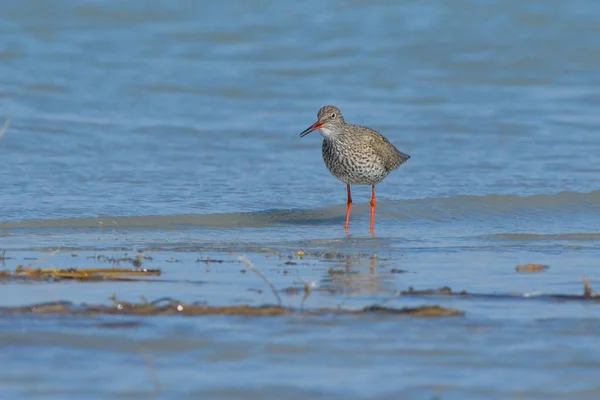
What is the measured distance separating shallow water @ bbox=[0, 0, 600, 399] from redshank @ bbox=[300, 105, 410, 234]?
0.36 m

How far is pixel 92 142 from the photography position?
13641 mm

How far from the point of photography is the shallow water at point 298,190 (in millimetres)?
5145

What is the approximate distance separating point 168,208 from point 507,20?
11320mm

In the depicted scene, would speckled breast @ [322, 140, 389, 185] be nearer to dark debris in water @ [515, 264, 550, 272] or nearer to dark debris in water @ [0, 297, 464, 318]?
dark debris in water @ [515, 264, 550, 272]

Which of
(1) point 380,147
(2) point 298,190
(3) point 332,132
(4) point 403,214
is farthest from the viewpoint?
(2) point 298,190

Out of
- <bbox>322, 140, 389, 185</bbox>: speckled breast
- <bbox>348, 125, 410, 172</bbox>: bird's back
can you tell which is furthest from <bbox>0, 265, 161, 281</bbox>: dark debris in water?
<bbox>348, 125, 410, 172</bbox>: bird's back

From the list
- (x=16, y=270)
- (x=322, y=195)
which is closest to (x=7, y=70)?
(x=322, y=195)

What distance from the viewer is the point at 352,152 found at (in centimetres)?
1076

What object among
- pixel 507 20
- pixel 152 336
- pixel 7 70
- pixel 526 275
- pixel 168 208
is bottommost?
pixel 152 336

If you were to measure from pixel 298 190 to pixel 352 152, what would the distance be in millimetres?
1066

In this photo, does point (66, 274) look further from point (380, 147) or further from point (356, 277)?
point (380, 147)

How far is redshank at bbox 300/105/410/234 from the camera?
1075 cm

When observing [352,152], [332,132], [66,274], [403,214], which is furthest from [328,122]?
[66,274]

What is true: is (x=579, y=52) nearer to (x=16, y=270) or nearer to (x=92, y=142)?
(x=92, y=142)
